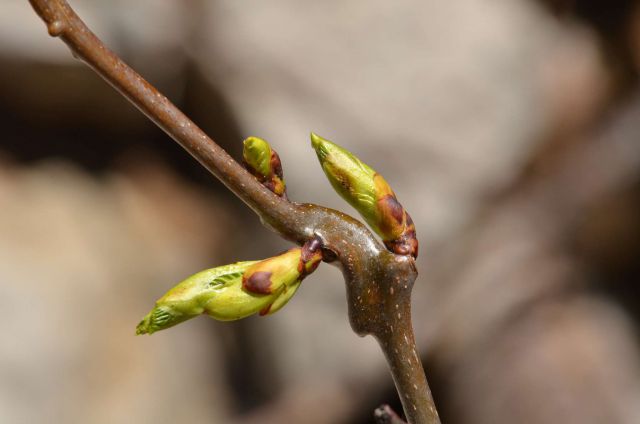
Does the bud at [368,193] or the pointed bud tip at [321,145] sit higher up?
the pointed bud tip at [321,145]

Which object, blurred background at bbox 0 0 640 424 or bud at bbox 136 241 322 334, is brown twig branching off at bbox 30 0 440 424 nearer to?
bud at bbox 136 241 322 334

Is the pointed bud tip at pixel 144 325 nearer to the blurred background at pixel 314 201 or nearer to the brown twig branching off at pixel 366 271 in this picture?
the brown twig branching off at pixel 366 271

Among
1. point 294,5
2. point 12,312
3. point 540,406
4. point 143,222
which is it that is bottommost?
point 540,406

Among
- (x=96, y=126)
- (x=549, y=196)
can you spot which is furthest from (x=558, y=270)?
(x=96, y=126)

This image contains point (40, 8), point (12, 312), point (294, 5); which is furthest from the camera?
point (294, 5)

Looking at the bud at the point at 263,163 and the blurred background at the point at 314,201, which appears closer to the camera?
the bud at the point at 263,163

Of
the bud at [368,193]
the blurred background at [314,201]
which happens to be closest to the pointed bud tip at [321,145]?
the bud at [368,193]

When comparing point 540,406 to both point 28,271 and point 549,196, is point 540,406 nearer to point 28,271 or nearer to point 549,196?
point 549,196

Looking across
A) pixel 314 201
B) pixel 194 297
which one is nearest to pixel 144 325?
pixel 194 297
